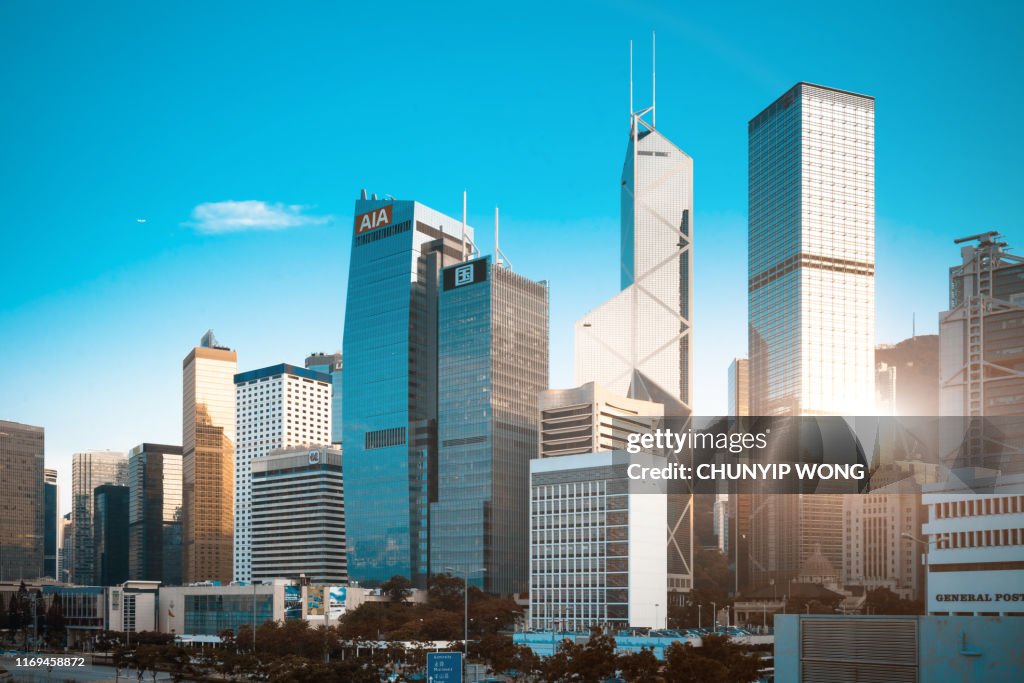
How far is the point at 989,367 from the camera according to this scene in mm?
158750

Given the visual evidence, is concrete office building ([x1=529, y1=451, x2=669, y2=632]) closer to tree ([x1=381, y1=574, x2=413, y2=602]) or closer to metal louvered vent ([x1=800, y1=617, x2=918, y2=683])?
tree ([x1=381, y1=574, x2=413, y2=602])

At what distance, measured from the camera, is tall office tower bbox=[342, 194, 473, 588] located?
181000 millimetres

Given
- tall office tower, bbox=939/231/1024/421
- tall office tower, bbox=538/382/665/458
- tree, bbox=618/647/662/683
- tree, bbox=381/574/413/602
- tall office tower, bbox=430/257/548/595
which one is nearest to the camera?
tree, bbox=618/647/662/683

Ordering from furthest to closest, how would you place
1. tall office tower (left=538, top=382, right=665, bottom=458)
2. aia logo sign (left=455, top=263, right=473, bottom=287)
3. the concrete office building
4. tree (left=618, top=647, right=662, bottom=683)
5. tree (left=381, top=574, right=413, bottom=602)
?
aia logo sign (left=455, top=263, right=473, bottom=287), tall office tower (left=538, top=382, right=665, bottom=458), tree (left=381, top=574, right=413, bottom=602), the concrete office building, tree (left=618, top=647, right=662, bottom=683)

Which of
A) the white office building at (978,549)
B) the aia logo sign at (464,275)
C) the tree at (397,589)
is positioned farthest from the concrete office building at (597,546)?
the white office building at (978,549)

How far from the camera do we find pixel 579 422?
6747 inches

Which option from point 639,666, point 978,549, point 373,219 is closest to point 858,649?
point 639,666

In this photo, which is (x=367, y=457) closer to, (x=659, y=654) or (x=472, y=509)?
(x=472, y=509)

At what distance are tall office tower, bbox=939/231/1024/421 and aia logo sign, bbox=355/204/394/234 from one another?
9328cm

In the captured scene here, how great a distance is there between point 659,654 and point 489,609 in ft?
128

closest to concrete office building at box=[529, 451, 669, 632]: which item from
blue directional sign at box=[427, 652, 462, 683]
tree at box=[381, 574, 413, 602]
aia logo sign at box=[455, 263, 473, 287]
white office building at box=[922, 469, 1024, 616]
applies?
tree at box=[381, 574, 413, 602]

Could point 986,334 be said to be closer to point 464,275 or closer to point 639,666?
point 464,275

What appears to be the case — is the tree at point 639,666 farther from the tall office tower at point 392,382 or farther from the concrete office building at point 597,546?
the tall office tower at point 392,382

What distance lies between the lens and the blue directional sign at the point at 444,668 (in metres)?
46.4
